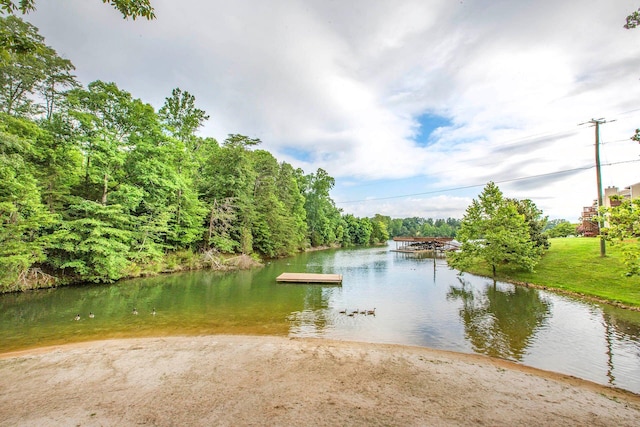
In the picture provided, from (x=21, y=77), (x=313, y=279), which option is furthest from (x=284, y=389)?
(x=21, y=77)

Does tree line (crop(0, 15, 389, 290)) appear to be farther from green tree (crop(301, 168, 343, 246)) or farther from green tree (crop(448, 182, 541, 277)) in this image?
green tree (crop(301, 168, 343, 246))

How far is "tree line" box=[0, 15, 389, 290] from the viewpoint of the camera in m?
15.0

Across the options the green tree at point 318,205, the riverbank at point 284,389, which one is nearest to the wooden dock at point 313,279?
the riverbank at point 284,389

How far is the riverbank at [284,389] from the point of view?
4938 millimetres

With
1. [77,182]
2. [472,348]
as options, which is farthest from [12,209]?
[472,348]

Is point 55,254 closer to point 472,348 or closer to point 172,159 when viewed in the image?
point 172,159

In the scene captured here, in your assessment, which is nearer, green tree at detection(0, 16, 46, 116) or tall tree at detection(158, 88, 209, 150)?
green tree at detection(0, 16, 46, 116)

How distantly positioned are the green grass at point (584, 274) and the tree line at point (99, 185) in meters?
27.7

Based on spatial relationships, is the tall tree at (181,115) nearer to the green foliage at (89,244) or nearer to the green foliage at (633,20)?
the green foliage at (89,244)

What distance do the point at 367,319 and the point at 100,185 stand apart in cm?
2223

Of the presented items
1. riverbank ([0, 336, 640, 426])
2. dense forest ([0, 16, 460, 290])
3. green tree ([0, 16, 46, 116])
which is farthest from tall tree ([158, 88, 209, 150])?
riverbank ([0, 336, 640, 426])

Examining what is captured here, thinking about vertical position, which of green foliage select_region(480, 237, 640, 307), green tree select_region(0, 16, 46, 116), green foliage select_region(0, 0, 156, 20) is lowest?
green foliage select_region(480, 237, 640, 307)

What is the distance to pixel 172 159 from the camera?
26.3 m

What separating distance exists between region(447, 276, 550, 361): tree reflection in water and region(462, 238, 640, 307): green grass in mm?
2556
